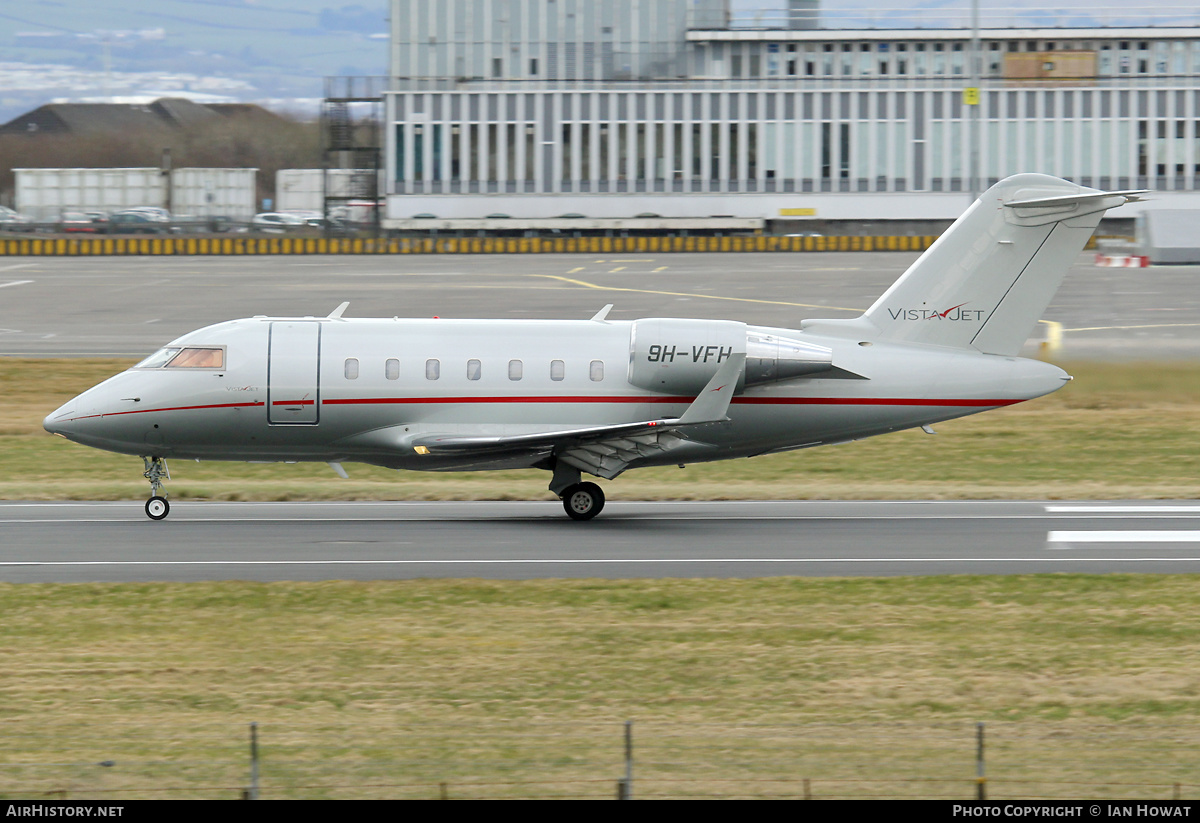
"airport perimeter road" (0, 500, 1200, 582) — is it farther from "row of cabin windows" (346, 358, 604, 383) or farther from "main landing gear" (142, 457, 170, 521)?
"row of cabin windows" (346, 358, 604, 383)

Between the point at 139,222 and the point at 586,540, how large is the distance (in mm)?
102729

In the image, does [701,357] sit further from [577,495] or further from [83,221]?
[83,221]

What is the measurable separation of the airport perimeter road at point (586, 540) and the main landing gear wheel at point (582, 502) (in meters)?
0.40

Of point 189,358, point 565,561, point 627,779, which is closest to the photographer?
point 627,779

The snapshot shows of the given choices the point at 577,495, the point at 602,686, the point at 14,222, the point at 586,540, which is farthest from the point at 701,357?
the point at 14,222

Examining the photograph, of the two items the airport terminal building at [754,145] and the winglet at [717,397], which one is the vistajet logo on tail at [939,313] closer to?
the winglet at [717,397]

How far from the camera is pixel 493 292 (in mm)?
63000

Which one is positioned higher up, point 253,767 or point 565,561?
point 253,767

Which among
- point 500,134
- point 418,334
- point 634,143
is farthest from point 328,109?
point 418,334

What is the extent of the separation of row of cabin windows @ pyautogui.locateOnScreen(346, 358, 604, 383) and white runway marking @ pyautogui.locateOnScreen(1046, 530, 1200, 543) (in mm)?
8244

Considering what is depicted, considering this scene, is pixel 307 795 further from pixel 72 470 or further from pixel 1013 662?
pixel 72 470

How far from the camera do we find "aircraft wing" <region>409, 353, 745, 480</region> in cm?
2278

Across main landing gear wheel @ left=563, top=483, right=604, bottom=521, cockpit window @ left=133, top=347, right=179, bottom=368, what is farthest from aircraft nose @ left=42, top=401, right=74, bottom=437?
main landing gear wheel @ left=563, top=483, right=604, bottom=521

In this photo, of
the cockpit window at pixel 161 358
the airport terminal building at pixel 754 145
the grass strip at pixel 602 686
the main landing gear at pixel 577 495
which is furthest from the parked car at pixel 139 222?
the grass strip at pixel 602 686
